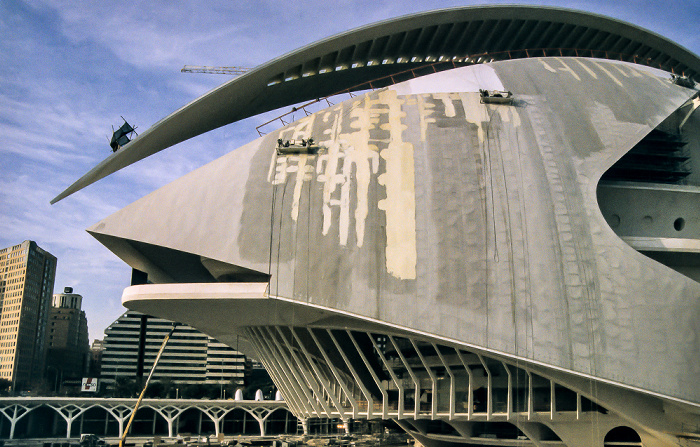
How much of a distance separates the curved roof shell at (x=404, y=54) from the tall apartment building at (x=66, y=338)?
4598 centimetres

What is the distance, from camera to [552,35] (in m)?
33.8

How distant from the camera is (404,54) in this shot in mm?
31812

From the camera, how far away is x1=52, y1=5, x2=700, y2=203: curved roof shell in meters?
26.7

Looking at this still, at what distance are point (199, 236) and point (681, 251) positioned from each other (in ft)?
65.6

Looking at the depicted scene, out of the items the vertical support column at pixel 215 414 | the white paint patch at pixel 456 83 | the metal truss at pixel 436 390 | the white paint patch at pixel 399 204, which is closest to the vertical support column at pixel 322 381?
the metal truss at pixel 436 390

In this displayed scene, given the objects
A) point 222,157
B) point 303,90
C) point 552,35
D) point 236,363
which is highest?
point 552,35

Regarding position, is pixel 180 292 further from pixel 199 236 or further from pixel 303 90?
pixel 303 90

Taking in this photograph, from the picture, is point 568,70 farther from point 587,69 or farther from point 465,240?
point 465,240

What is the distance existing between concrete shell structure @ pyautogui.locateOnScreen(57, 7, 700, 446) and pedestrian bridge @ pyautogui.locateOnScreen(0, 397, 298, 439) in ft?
134

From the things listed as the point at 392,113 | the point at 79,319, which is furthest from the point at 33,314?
the point at 79,319

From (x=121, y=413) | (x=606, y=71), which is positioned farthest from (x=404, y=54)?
(x=121, y=413)

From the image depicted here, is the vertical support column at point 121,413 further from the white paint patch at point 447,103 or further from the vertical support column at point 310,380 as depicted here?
the white paint patch at point 447,103

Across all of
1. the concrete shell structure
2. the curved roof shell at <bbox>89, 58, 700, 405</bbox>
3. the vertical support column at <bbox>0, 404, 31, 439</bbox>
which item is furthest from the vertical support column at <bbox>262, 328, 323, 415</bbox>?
the vertical support column at <bbox>0, 404, 31, 439</bbox>

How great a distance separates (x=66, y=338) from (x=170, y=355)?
3869 centimetres
